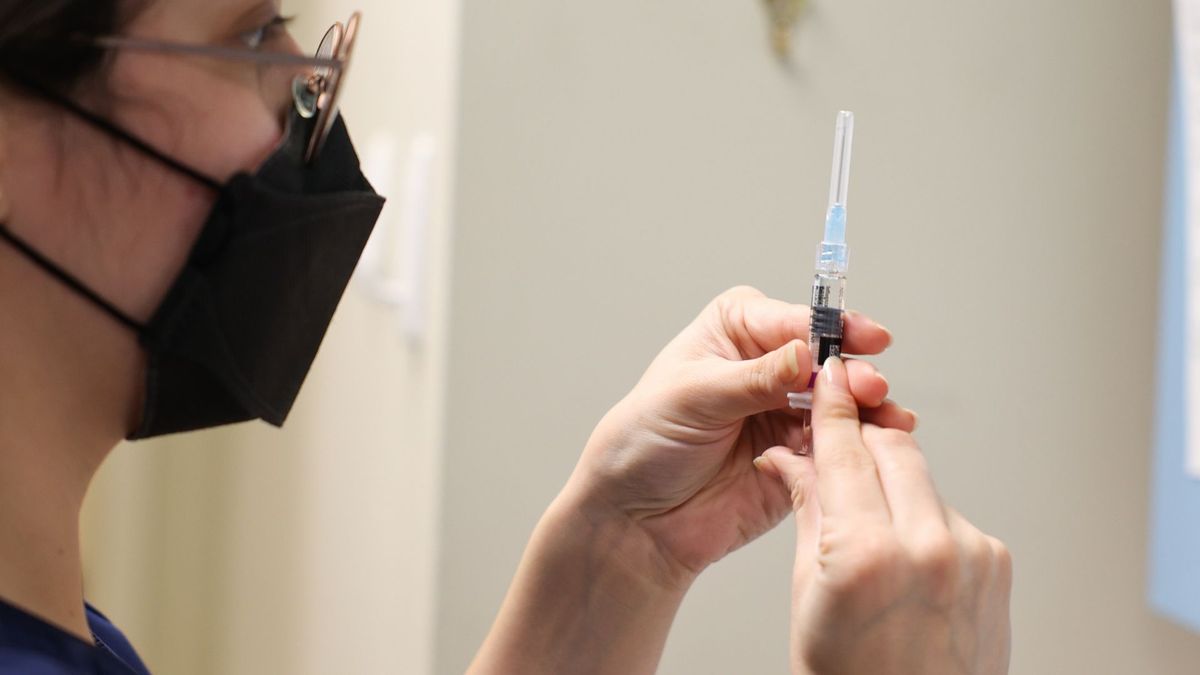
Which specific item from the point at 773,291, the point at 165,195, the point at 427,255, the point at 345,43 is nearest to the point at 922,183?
the point at 773,291

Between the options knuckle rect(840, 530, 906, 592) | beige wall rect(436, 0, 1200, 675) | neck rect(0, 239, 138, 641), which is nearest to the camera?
knuckle rect(840, 530, 906, 592)

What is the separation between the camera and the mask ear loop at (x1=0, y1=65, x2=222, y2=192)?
25.8 inches

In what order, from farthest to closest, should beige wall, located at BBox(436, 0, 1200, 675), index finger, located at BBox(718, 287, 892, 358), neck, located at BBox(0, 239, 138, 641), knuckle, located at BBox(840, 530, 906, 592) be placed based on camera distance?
beige wall, located at BBox(436, 0, 1200, 675) → index finger, located at BBox(718, 287, 892, 358) → neck, located at BBox(0, 239, 138, 641) → knuckle, located at BBox(840, 530, 906, 592)

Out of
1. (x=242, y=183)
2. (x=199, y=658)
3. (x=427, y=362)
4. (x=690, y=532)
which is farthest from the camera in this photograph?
(x=199, y=658)

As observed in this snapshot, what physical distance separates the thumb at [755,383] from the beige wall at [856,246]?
1.53ft

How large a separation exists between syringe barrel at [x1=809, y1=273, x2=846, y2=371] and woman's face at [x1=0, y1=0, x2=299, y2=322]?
36 centimetres

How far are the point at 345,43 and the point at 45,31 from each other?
199 millimetres

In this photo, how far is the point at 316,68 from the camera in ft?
2.50

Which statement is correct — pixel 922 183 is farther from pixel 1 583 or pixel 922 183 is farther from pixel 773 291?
pixel 1 583

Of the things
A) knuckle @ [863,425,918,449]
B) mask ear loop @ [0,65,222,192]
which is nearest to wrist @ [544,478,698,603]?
knuckle @ [863,425,918,449]

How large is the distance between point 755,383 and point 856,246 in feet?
1.97

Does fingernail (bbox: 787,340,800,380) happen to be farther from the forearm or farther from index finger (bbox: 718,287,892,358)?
the forearm

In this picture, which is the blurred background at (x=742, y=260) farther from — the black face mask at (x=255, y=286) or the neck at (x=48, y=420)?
the neck at (x=48, y=420)

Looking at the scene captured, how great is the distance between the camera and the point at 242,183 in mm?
736
